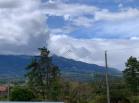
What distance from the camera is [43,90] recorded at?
9800 cm

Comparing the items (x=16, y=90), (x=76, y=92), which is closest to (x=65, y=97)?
(x=76, y=92)

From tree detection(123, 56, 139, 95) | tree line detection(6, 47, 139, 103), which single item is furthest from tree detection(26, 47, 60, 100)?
tree detection(123, 56, 139, 95)

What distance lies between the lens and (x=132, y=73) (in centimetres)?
10088

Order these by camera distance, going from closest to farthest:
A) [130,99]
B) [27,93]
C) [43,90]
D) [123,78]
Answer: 1. [130,99]
2. [27,93]
3. [43,90]
4. [123,78]

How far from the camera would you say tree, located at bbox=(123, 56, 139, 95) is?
99750 millimetres

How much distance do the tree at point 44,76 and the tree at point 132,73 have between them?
14.0 m

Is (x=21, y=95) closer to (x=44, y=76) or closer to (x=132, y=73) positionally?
(x=44, y=76)

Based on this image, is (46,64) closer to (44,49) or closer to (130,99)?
(44,49)

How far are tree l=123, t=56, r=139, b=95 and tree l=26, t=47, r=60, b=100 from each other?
553 inches

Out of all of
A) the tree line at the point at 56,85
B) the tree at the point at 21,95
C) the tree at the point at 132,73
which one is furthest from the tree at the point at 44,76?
the tree at the point at 132,73

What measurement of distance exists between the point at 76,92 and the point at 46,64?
11.5 meters

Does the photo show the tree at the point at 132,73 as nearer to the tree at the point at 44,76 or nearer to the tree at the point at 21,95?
the tree at the point at 44,76

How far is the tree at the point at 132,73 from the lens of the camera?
99.8 metres

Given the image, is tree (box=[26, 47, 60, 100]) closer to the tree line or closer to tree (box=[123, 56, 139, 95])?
the tree line
